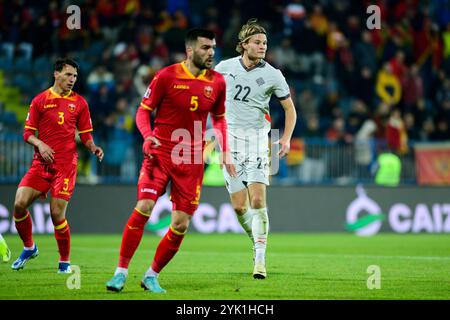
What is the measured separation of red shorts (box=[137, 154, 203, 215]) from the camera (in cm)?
858

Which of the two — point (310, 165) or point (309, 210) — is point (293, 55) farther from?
point (309, 210)

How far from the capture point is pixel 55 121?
429 inches

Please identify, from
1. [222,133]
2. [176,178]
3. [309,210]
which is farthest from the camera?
[309,210]

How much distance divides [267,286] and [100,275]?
2.07m

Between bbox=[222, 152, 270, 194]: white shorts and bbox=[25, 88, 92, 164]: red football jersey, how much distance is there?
6.54 ft

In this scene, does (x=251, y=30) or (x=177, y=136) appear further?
(x=251, y=30)

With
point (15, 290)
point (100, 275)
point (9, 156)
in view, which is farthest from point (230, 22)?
point (15, 290)

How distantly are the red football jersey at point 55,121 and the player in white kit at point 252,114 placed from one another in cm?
192

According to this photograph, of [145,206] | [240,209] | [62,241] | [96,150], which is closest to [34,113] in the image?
[96,150]

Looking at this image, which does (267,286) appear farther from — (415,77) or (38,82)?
(415,77)

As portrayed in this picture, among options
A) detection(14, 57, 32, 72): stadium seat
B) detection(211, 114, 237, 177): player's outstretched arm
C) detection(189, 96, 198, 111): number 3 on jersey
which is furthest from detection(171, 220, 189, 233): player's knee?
detection(14, 57, 32, 72): stadium seat

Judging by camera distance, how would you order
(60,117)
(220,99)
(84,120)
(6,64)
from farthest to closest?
(6,64) < (84,120) < (60,117) < (220,99)

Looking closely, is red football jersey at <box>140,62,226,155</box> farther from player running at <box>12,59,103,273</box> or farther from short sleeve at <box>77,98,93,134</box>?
short sleeve at <box>77,98,93,134</box>

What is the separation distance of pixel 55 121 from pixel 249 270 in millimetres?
2960
